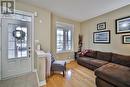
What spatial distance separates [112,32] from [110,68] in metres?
2.03

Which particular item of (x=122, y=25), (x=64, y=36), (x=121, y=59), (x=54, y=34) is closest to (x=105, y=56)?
(x=121, y=59)

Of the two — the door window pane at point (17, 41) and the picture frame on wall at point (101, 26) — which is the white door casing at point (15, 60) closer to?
the door window pane at point (17, 41)

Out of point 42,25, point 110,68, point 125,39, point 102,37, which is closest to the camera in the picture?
point 110,68

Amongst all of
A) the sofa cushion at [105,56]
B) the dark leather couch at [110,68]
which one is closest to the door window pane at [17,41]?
the dark leather couch at [110,68]

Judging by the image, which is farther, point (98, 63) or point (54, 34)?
point (54, 34)

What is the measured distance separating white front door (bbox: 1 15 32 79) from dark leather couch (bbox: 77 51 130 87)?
260 centimetres

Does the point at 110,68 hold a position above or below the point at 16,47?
below

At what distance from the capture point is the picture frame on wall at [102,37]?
4.55m

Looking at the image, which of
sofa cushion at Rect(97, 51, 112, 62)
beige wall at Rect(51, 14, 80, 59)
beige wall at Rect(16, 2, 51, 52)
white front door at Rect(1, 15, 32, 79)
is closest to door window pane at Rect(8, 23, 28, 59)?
white front door at Rect(1, 15, 32, 79)

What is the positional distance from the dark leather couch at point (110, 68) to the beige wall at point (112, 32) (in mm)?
311

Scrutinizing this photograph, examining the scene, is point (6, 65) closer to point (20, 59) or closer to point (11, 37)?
point (20, 59)

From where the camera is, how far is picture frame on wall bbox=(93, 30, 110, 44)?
455cm

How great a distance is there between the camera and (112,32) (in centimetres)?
430

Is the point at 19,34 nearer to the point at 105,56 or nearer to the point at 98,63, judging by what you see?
the point at 98,63
